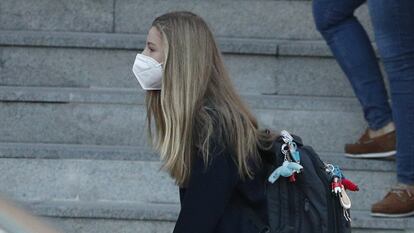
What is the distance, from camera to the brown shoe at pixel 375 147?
179 inches

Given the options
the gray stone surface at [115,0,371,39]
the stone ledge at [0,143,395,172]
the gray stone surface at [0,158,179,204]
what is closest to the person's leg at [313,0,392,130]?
the stone ledge at [0,143,395,172]

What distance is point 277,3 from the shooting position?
17.8ft

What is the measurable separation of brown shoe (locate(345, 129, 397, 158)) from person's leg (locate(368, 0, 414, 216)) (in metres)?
0.20

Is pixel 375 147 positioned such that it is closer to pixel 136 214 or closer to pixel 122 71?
pixel 136 214

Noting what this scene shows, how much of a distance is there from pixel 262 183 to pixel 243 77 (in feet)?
7.39

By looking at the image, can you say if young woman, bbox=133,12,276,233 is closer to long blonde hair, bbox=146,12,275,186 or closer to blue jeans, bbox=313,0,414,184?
long blonde hair, bbox=146,12,275,186

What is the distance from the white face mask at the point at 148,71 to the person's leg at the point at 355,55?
5.73ft

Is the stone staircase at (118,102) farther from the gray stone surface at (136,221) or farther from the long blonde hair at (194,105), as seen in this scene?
the long blonde hair at (194,105)

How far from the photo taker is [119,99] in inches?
186

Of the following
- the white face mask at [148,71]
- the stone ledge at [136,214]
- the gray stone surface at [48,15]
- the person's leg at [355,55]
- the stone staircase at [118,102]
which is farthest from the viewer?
the gray stone surface at [48,15]

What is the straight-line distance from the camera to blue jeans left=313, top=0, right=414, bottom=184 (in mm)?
4297

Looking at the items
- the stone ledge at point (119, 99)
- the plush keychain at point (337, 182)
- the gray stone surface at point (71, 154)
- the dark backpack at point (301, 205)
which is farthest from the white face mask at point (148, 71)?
the stone ledge at point (119, 99)

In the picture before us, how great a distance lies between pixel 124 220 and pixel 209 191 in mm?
1550

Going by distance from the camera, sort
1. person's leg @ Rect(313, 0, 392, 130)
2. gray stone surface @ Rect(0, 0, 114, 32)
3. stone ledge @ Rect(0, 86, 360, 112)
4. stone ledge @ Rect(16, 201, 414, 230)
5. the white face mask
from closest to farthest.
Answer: the white face mask
stone ledge @ Rect(16, 201, 414, 230)
person's leg @ Rect(313, 0, 392, 130)
stone ledge @ Rect(0, 86, 360, 112)
gray stone surface @ Rect(0, 0, 114, 32)
